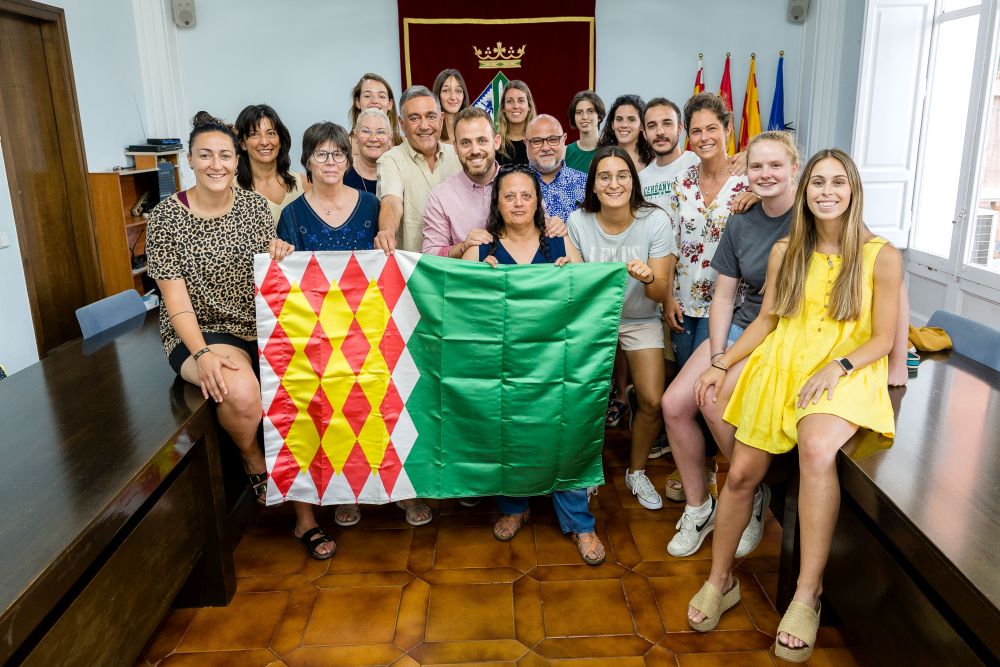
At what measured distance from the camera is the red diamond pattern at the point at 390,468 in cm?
253

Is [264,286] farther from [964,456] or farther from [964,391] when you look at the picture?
[964,391]

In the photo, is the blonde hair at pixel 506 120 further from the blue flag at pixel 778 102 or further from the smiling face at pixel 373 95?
the blue flag at pixel 778 102

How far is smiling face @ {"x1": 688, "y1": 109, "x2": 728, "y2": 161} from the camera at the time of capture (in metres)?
2.77

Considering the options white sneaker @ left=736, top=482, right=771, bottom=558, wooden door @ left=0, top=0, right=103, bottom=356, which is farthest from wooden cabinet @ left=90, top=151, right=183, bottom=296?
white sneaker @ left=736, top=482, right=771, bottom=558

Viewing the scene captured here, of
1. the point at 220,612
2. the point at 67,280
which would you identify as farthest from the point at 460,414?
the point at 67,280

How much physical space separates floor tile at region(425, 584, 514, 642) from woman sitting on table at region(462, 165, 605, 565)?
1.12 feet

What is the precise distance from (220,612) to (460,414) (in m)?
0.99

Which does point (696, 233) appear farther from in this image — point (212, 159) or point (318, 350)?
point (212, 159)

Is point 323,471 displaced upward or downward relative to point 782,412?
downward

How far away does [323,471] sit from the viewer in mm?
2529

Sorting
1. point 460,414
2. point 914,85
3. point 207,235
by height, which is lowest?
point 460,414

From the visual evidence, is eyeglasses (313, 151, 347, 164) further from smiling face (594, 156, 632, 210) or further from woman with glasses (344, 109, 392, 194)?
smiling face (594, 156, 632, 210)

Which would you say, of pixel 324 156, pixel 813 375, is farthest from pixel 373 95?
pixel 813 375

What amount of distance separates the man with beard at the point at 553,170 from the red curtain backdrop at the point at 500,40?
3480 millimetres
